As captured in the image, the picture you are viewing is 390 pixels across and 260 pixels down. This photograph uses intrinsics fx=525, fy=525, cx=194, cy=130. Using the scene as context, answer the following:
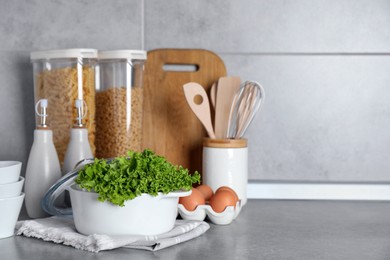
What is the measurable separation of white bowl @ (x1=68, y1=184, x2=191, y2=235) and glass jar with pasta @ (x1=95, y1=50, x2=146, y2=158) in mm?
341

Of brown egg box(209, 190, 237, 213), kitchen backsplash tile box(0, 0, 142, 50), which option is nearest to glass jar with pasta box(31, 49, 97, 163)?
kitchen backsplash tile box(0, 0, 142, 50)

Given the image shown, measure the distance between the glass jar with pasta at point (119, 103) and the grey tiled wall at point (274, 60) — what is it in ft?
0.46

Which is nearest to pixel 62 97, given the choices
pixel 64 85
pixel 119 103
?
pixel 64 85

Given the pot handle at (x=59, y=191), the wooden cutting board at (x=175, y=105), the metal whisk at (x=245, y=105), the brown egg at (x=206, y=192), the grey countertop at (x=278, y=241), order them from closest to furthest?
the grey countertop at (x=278, y=241), the pot handle at (x=59, y=191), the brown egg at (x=206, y=192), the metal whisk at (x=245, y=105), the wooden cutting board at (x=175, y=105)

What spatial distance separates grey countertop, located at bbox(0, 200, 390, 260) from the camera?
0.88m

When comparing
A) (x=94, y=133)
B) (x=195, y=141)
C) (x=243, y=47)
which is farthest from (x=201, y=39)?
(x=94, y=133)

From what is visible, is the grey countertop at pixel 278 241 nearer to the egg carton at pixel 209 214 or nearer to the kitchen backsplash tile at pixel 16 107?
the egg carton at pixel 209 214

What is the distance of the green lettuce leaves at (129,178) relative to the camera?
0.89 m

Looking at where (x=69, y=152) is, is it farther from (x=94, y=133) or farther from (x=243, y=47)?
(x=243, y=47)

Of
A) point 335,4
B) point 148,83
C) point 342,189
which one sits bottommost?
point 342,189

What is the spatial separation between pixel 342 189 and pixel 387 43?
0.41 meters

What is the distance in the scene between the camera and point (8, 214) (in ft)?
3.15

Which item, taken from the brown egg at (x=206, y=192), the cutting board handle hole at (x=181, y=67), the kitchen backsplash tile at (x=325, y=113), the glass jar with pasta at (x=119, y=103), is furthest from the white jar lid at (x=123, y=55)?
the brown egg at (x=206, y=192)

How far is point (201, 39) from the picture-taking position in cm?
141
